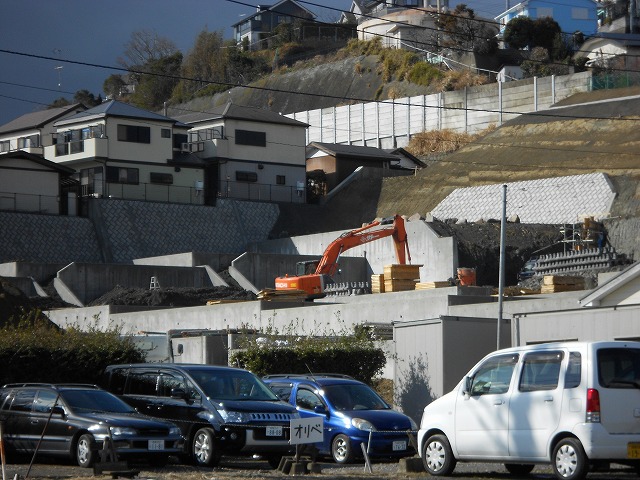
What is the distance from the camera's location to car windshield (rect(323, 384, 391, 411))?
760 inches

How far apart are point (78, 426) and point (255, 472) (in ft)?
9.54

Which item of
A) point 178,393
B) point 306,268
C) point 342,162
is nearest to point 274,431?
point 178,393

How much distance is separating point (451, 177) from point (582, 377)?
168ft

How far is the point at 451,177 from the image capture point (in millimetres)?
64312

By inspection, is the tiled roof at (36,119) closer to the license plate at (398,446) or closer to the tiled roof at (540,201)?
the tiled roof at (540,201)

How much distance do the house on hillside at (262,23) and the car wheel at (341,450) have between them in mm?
109665

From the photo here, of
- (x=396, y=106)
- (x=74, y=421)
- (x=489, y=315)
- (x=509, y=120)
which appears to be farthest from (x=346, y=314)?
(x=396, y=106)

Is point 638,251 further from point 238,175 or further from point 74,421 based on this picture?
point 74,421

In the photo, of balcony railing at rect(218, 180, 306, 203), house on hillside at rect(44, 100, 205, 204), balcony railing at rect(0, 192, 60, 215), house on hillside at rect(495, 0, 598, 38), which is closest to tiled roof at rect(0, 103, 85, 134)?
house on hillside at rect(44, 100, 205, 204)

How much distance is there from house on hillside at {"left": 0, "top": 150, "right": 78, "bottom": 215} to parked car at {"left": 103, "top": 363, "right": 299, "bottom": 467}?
138ft

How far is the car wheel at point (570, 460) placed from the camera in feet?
43.4

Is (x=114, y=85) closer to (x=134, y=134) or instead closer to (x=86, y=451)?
(x=134, y=134)

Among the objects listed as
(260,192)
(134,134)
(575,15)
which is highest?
(575,15)

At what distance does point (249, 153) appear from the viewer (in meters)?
69.6
